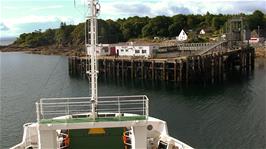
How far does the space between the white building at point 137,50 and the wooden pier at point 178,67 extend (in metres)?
3.35

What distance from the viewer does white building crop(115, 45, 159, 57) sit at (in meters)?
65.3

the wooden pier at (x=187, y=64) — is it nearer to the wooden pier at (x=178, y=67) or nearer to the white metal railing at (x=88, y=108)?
the wooden pier at (x=178, y=67)

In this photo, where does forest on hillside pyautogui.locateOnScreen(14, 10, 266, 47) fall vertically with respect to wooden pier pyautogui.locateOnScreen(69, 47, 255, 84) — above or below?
above

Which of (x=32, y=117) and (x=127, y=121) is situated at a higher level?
(x=127, y=121)

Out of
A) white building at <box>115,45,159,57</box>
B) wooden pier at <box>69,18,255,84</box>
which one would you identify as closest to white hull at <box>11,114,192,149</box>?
wooden pier at <box>69,18,255,84</box>

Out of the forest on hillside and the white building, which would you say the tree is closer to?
the forest on hillside

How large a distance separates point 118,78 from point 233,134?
34673mm

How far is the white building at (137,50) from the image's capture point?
214 ft

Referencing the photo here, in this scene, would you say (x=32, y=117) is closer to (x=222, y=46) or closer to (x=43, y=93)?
(x=43, y=93)

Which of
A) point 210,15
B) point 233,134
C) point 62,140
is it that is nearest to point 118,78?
point 233,134

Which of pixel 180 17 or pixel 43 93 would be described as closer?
pixel 43 93

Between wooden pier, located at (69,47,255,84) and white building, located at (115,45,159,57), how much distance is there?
3.35 meters

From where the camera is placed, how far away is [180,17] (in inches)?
5017

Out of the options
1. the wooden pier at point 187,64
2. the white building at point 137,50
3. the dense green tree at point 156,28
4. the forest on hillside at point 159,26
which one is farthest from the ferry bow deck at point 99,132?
the dense green tree at point 156,28
